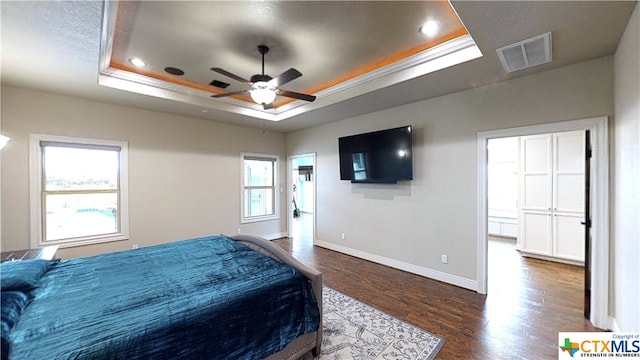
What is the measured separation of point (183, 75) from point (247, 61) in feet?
3.61

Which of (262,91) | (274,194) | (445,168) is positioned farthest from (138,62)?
(445,168)

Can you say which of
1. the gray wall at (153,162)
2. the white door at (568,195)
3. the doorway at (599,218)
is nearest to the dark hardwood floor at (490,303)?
the doorway at (599,218)

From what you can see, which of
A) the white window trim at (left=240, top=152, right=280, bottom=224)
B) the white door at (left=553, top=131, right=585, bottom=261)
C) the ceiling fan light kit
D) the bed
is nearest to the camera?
the bed

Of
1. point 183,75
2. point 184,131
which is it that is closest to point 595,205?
point 183,75

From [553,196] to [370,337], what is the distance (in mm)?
4431

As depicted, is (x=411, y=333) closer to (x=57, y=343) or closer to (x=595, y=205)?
(x=595, y=205)

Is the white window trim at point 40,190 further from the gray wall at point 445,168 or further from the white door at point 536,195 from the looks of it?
the white door at point 536,195

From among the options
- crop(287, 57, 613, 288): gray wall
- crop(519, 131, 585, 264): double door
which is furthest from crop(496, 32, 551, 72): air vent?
crop(519, 131, 585, 264): double door

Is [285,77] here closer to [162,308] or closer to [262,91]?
[262,91]

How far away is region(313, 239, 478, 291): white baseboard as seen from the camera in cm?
343

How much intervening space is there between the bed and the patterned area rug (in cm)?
27

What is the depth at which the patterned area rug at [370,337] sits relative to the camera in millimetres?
2139

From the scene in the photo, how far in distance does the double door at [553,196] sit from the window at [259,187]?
5.26 meters

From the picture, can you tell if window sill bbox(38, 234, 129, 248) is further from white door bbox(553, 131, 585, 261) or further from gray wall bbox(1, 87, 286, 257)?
white door bbox(553, 131, 585, 261)
